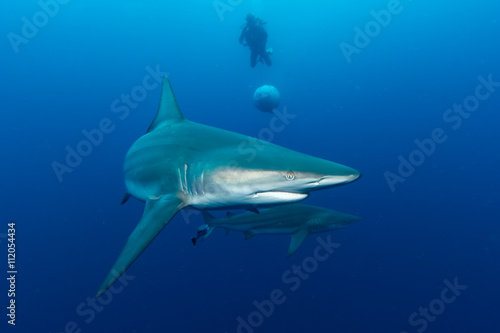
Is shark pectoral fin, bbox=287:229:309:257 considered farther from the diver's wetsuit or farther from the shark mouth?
the diver's wetsuit

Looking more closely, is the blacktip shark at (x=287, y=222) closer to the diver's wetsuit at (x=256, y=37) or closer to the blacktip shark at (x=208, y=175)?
the blacktip shark at (x=208, y=175)

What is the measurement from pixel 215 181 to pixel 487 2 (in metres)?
105

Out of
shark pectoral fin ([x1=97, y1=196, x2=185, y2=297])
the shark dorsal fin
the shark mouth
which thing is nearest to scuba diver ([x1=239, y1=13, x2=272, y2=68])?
the shark dorsal fin

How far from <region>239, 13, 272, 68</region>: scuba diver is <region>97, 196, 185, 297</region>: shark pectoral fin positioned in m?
13.5

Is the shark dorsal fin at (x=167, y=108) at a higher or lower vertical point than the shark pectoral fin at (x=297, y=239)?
higher

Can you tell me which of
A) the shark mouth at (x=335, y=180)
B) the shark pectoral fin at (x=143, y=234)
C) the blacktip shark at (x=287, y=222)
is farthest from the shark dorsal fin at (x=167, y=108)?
the shark mouth at (x=335, y=180)

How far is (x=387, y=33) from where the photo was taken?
3775 inches

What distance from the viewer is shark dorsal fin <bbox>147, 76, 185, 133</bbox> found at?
4.39 meters

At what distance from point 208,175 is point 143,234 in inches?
28.5

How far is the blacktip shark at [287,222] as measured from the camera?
630cm

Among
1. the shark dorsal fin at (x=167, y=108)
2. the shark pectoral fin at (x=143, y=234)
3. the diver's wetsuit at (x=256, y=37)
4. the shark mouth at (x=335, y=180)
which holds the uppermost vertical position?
the diver's wetsuit at (x=256, y=37)

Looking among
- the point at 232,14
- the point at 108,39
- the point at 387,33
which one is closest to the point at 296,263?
the point at 108,39

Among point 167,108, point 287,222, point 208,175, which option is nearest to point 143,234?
point 208,175

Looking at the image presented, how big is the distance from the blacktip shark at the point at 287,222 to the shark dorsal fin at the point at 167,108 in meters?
2.42
